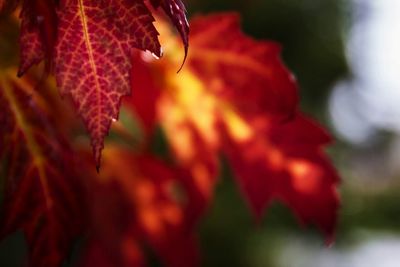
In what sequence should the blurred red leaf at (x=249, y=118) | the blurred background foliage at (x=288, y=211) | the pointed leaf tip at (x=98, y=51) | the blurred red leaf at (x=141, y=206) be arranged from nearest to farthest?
1. the pointed leaf tip at (x=98, y=51)
2. the blurred red leaf at (x=249, y=118)
3. the blurred red leaf at (x=141, y=206)
4. the blurred background foliage at (x=288, y=211)

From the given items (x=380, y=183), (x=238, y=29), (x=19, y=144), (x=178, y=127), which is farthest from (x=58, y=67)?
(x=380, y=183)

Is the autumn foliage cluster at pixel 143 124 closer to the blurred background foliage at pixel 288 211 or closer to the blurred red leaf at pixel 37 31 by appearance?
the blurred red leaf at pixel 37 31

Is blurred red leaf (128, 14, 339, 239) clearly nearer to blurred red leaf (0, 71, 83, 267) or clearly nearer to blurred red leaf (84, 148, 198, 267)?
blurred red leaf (84, 148, 198, 267)

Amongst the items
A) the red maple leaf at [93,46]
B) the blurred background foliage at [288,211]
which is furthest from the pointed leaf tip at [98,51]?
the blurred background foliage at [288,211]

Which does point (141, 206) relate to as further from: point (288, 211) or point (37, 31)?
point (288, 211)

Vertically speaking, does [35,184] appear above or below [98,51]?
below

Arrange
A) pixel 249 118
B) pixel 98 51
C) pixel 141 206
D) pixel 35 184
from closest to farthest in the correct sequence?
pixel 98 51 → pixel 35 184 → pixel 249 118 → pixel 141 206

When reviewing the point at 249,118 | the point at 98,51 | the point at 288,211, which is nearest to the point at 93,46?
the point at 98,51

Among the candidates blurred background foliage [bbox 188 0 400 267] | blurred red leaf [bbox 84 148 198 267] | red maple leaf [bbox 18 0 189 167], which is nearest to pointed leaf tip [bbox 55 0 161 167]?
red maple leaf [bbox 18 0 189 167]
